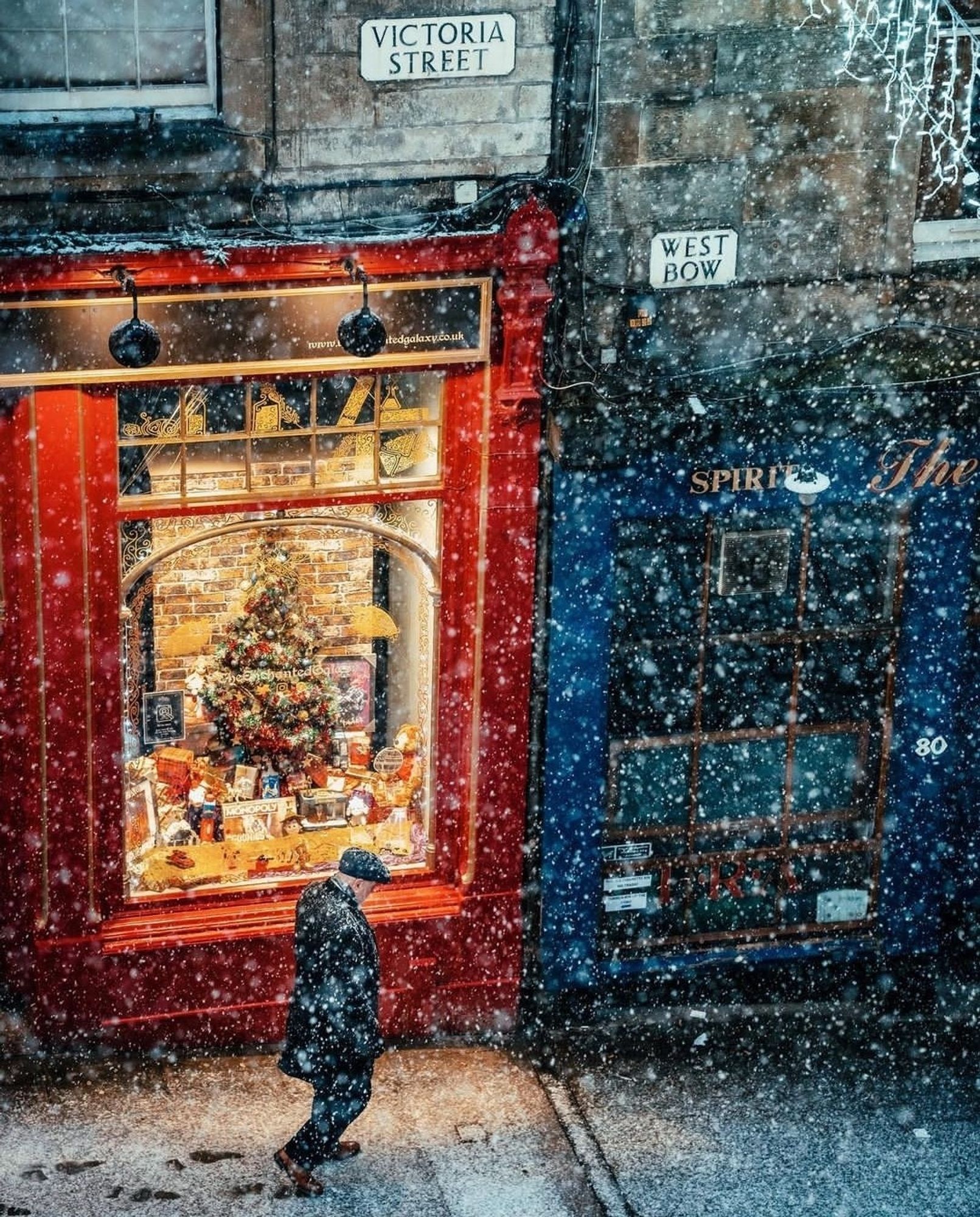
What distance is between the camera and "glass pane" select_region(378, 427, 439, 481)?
968cm

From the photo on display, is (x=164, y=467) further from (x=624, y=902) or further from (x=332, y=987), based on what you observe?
(x=624, y=902)

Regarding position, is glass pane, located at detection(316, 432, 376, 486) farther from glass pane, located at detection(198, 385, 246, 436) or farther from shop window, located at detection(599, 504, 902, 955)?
shop window, located at detection(599, 504, 902, 955)

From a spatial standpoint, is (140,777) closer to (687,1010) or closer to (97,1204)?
(97,1204)

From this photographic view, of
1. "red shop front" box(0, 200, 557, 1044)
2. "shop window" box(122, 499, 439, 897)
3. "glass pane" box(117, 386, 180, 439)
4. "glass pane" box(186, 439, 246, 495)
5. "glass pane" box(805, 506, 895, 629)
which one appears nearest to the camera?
"red shop front" box(0, 200, 557, 1044)

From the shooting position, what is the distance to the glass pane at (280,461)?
374 inches

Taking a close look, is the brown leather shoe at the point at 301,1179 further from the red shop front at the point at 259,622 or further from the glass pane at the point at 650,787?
the glass pane at the point at 650,787

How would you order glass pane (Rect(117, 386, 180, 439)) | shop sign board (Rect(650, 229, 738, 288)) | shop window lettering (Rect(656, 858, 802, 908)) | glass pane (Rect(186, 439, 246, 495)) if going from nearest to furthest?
glass pane (Rect(117, 386, 180, 439))
glass pane (Rect(186, 439, 246, 495))
shop sign board (Rect(650, 229, 738, 288))
shop window lettering (Rect(656, 858, 802, 908))

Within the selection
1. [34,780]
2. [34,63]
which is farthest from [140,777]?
[34,63]

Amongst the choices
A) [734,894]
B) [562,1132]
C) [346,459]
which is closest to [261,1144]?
[562,1132]

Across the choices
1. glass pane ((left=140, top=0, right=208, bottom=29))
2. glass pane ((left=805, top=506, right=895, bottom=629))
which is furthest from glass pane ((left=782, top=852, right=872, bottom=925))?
glass pane ((left=140, top=0, right=208, bottom=29))

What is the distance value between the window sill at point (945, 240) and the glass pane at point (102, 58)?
159 inches

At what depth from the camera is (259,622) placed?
389 inches

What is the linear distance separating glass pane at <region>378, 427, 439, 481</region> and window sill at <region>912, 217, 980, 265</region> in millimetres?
2683

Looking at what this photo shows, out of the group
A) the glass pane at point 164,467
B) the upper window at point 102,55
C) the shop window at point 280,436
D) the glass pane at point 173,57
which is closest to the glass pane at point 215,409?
the shop window at point 280,436
